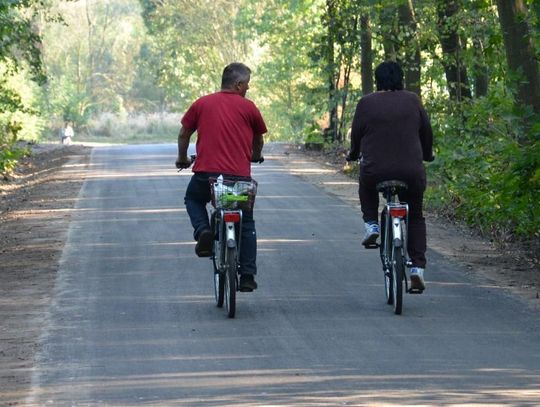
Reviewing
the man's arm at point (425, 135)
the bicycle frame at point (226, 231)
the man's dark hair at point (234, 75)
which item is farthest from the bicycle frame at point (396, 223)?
the man's dark hair at point (234, 75)

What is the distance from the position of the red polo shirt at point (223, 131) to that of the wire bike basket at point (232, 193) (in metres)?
0.11

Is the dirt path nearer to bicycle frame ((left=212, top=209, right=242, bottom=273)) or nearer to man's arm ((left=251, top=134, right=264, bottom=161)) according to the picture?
bicycle frame ((left=212, top=209, right=242, bottom=273))

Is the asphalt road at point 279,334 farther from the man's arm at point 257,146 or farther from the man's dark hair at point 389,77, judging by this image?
the man's dark hair at point 389,77

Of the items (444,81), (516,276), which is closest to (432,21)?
(444,81)

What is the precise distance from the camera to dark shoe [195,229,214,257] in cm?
1124

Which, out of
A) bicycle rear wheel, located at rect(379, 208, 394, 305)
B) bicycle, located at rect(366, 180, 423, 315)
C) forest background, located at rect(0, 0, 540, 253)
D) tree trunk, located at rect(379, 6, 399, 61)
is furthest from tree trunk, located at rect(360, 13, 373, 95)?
bicycle, located at rect(366, 180, 423, 315)

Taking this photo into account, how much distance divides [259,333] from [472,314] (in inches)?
77.0

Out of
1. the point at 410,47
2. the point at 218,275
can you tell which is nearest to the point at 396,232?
the point at 218,275

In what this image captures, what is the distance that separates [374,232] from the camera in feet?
37.6

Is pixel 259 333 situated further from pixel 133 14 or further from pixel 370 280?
pixel 133 14

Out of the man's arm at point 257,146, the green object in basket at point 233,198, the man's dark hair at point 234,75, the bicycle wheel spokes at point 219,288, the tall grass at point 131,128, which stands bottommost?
the tall grass at point 131,128

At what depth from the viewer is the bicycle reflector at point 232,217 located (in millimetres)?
10875

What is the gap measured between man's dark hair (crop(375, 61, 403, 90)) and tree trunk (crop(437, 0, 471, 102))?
1414 centimetres

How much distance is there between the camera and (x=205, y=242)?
36.9 ft
